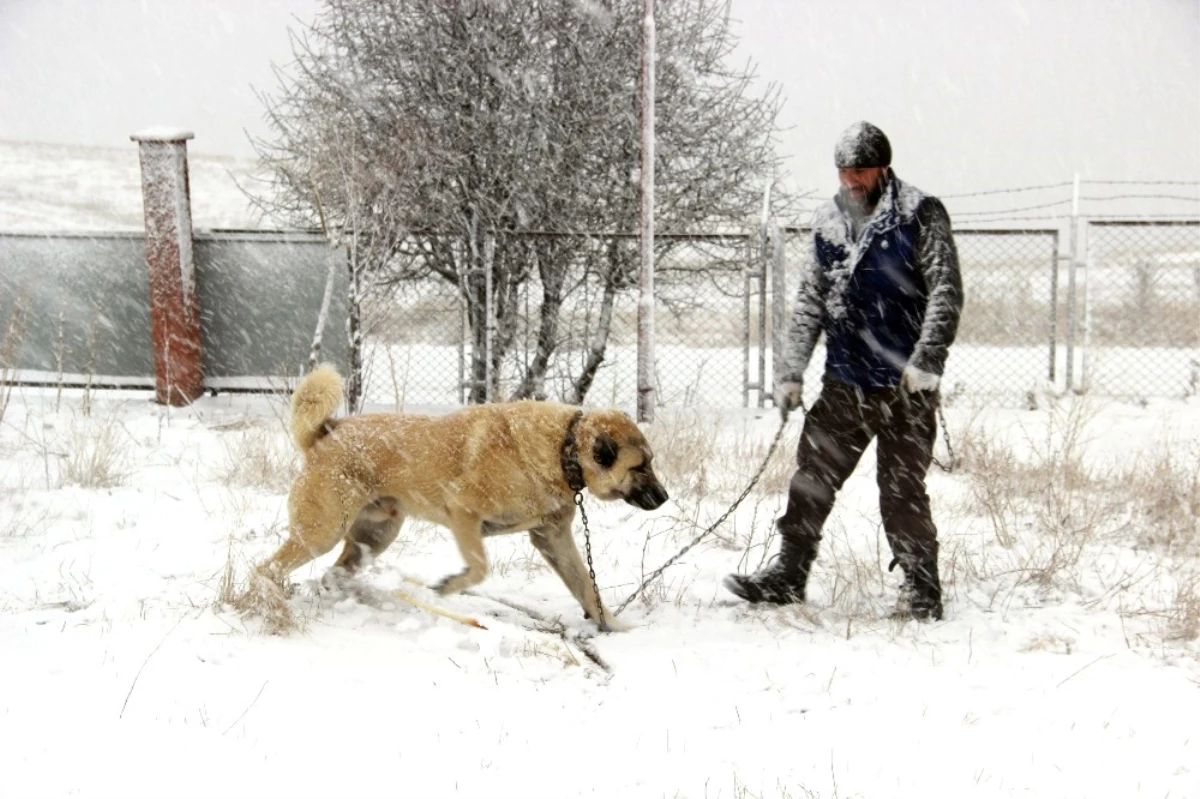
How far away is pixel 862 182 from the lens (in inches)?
151

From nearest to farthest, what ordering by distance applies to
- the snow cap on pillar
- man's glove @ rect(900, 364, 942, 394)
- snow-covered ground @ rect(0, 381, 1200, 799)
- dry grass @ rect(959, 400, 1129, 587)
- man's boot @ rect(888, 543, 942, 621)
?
snow-covered ground @ rect(0, 381, 1200, 799) < man's glove @ rect(900, 364, 942, 394) < man's boot @ rect(888, 543, 942, 621) < dry grass @ rect(959, 400, 1129, 587) < the snow cap on pillar

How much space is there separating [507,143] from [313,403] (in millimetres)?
6460

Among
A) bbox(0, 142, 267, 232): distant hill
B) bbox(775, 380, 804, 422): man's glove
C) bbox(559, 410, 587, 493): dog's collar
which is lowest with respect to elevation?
bbox(559, 410, 587, 493): dog's collar

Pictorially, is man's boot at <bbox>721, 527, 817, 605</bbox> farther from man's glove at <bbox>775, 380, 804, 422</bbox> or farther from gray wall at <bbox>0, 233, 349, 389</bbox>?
gray wall at <bbox>0, 233, 349, 389</bbox>

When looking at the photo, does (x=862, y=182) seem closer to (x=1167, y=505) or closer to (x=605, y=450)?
(x=605, y=450)

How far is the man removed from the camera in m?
3.75

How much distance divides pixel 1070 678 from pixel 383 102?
8.49 meters

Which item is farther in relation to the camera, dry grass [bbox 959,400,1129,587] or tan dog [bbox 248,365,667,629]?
dry grass [bbox 959,400,1129,587]

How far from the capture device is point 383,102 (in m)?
9.62

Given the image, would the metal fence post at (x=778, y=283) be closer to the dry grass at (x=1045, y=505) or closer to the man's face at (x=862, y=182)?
the dry grass at (x=1045, y=505)

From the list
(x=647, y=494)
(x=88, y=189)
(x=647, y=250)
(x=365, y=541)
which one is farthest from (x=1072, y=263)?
(x=88, y=189)

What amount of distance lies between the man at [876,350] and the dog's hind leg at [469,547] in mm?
1323

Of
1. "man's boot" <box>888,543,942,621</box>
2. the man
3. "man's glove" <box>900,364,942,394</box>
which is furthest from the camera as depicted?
"man's boot" <box>888,543,942,621</box>

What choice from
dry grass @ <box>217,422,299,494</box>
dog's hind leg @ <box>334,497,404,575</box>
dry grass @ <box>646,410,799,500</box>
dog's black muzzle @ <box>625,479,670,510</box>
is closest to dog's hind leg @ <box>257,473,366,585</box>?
dog's hind leg @ <box>334,497,404,575</box>
